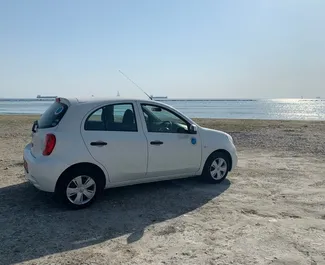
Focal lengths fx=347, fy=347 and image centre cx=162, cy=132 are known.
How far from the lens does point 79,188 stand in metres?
5.38

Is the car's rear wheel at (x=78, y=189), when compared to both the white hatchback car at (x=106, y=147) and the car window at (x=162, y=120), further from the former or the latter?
the car window at (x=162, y=120)

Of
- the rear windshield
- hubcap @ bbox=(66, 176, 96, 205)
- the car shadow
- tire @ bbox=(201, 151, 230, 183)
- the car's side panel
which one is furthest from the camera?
tire @ bbox=(201, 151, 230, 183)

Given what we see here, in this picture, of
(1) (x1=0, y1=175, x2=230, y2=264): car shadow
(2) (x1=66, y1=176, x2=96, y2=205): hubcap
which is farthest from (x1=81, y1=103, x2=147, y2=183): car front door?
(1) (x1=0, y1=175, x2=230, y2=264): car shadow

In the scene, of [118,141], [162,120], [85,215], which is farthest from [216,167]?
[85,215]

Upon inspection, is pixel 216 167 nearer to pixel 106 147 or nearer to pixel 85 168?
pixel 106 147

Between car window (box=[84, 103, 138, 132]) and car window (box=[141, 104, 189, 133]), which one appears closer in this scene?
car window (box=[84, 103, 138, 132])

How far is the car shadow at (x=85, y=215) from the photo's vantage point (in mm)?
4230

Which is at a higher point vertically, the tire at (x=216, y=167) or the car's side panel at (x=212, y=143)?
the car's side panel at (x=212, y=143)

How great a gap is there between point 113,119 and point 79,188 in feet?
4.02

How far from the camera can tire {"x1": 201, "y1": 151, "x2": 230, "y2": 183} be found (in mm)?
6867

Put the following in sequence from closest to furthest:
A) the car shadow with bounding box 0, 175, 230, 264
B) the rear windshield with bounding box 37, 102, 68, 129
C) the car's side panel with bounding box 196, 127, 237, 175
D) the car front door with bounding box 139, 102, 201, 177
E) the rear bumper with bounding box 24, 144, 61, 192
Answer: the car shadow with bounding box 0, 175, 230, 264, the rear bumper with bounding box 24, 144, 61, 192, the rear windshield with bounding box 37, 102, 68, 129, the car front door with bounding box 139, 102, 201, 177, the car's side panel with bounding box 196, 127, 237, 175

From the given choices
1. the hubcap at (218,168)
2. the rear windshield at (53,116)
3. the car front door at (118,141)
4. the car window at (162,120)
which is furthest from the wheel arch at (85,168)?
the hubcap at (218,168)

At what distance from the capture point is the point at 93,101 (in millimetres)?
5629

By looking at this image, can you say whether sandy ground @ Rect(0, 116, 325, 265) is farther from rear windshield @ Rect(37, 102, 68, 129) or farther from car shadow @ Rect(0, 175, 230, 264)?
rear windshield @ Rect(37, 102, 68, 129)
